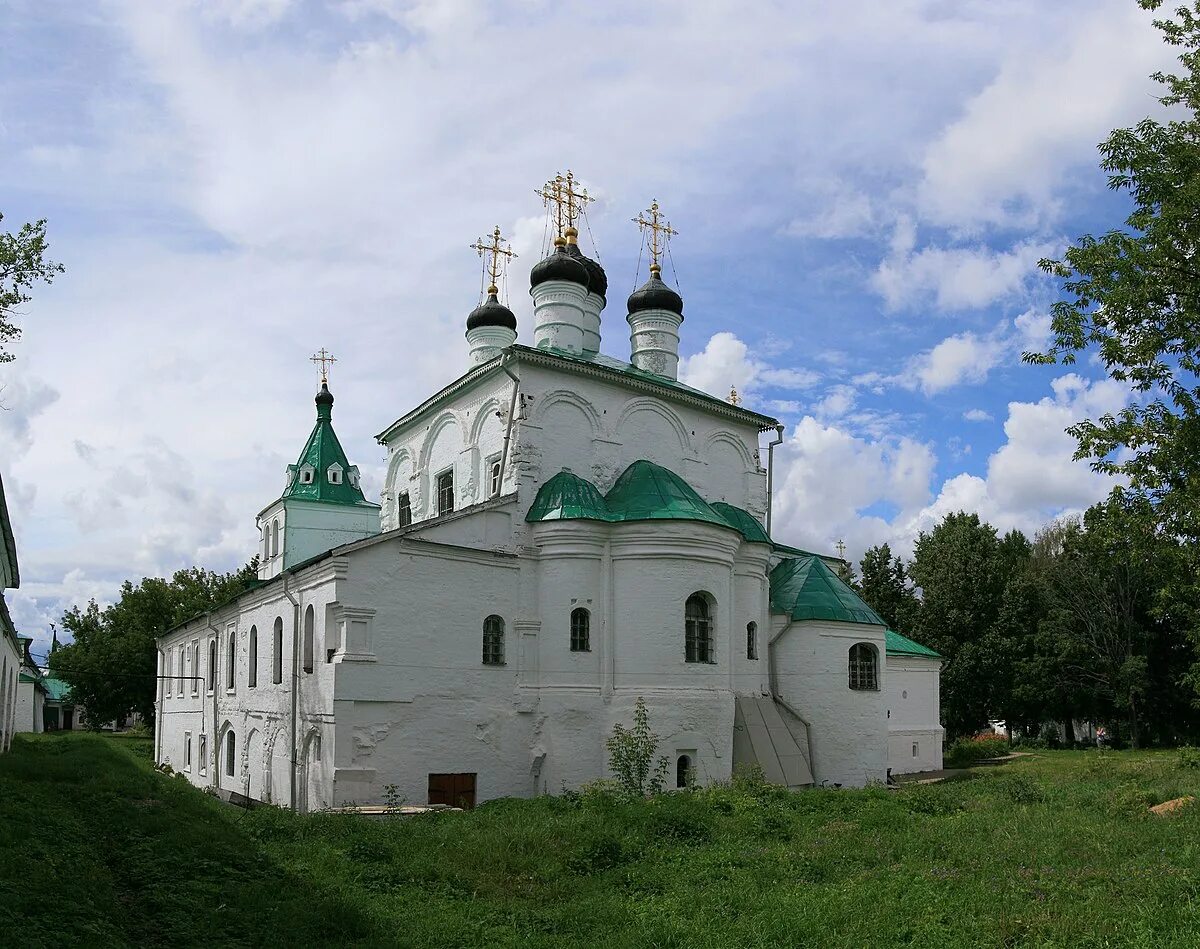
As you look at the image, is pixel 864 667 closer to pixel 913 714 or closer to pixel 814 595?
pixel 814 595

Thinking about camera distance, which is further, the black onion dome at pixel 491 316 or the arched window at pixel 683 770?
the black onion dome at pixel 491 316

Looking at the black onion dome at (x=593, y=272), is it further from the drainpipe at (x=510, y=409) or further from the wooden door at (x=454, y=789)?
the wooden door at (x=454, y=789)

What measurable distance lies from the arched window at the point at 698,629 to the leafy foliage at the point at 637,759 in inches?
63.3

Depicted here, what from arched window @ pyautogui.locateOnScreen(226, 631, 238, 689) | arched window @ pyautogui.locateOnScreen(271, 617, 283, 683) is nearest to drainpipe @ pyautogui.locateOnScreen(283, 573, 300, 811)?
arched window @ pyautogui.locateOnScreen(271, 617, 283, 683)

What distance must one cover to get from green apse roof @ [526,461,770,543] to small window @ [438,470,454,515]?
3.87 m

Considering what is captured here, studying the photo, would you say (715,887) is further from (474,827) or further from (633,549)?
(633,549)

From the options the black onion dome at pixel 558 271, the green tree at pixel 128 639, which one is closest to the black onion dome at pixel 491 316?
the black onion dome at pixel 558 271

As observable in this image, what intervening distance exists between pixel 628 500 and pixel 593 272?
25.9ft

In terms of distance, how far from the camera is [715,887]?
10602 millimetres

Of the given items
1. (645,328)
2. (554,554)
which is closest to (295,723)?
(554,554)

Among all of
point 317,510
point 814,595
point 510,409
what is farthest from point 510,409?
point 317,510

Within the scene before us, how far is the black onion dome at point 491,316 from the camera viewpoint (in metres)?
26.4

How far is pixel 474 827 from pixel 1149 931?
866cm

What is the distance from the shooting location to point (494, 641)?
1952cm
